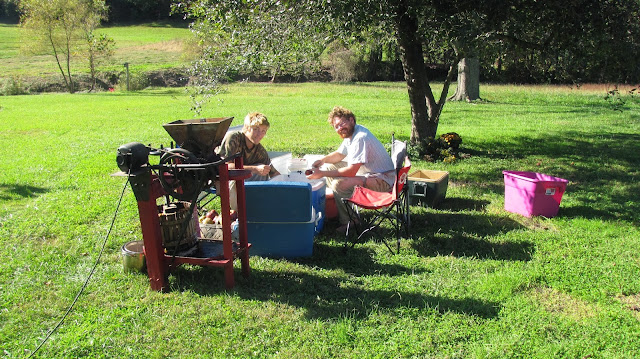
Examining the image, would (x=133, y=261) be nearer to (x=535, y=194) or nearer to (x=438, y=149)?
(x=535, y=194)

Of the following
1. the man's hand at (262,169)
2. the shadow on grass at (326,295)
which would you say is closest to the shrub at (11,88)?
the man's hand at (262,169)

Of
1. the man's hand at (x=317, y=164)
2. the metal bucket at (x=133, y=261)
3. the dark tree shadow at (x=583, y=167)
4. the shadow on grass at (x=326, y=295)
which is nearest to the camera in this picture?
the shadow on grass at (x=326, y=295)

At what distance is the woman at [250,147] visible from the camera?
4.68m

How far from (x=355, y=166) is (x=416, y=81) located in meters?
3.57

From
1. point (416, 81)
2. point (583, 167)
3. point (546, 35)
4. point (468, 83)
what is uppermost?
point (546, 35)

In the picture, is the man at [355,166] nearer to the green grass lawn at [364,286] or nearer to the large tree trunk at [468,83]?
the green grass lawn at [364,286]

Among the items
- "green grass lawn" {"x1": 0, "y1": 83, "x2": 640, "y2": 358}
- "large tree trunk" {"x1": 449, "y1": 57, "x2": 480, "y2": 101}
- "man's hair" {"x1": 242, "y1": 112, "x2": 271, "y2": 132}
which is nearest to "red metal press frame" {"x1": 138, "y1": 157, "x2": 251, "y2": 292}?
"green grass lawn" {"x1": 0, "y1": 83, "x2": 640, "y2": 358}

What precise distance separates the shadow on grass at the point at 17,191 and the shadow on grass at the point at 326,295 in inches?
147

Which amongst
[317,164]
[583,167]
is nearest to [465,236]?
[317,164]

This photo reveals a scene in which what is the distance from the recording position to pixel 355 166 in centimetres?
498

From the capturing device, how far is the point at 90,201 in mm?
6121

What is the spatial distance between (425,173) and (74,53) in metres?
27.5

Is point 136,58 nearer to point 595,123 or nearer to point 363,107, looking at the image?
point 363,107

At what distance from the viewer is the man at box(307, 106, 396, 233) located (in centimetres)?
498
